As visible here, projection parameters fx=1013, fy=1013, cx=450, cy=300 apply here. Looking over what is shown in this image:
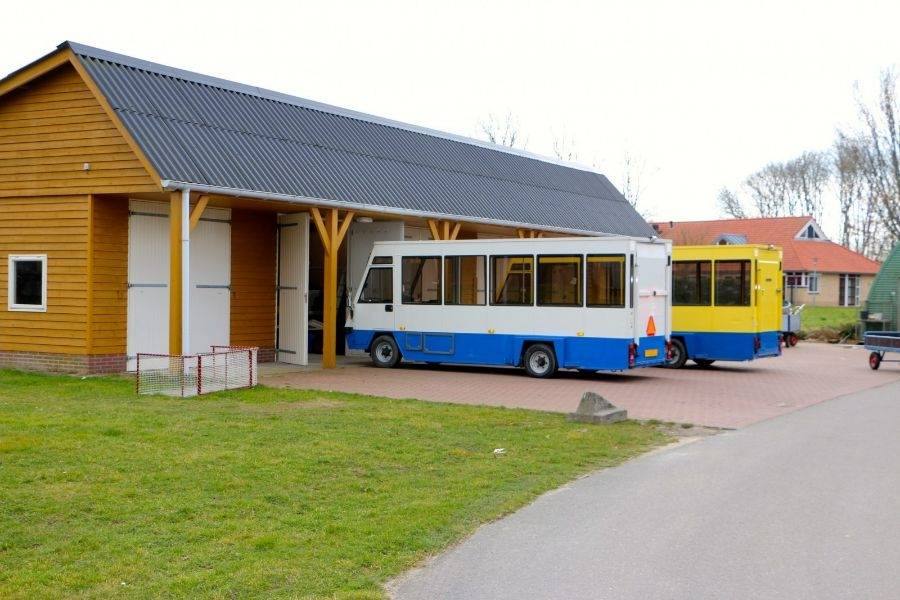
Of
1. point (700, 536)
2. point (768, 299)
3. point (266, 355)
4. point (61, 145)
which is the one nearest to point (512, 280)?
point (266, 355)

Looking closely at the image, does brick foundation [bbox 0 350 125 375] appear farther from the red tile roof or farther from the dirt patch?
the red tile roof

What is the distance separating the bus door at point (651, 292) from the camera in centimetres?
1919

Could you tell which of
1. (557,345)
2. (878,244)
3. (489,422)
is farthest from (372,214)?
(878,244)

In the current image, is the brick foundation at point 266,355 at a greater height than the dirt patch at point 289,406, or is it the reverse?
the brick foundation at point 266,355

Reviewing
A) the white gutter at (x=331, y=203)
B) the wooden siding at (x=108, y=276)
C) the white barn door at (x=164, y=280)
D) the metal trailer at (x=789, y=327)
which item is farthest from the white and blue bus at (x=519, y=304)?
the metal trailer at (x=789, y=327)

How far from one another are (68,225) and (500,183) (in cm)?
1326

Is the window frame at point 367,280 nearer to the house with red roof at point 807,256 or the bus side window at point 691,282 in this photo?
the bus side window at point 691,282

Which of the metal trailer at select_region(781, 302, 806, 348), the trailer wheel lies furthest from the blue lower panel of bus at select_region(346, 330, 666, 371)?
the metal trailer at select_region(781, 302, 806, 348)

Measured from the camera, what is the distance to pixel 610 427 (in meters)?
13.2

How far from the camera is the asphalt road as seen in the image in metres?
6.26

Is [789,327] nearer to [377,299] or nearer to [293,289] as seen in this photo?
[377,299]

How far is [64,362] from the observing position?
1845cm

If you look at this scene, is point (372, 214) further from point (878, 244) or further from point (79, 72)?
point (878, 244)

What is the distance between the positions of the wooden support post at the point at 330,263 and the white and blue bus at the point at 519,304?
3.96ft
